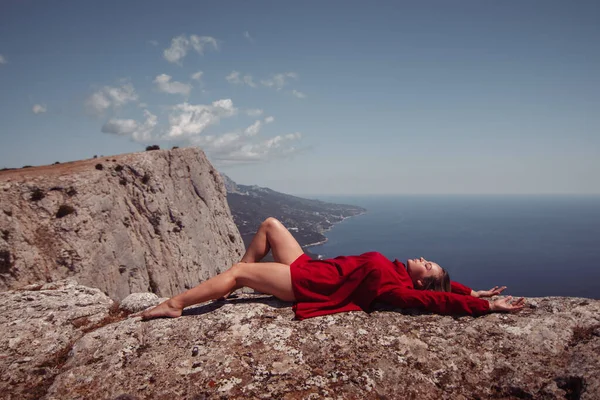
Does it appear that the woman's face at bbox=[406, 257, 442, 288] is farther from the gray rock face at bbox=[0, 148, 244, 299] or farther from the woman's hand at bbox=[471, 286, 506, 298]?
the gray rock face at bbox=[0, 148, 244, 299]

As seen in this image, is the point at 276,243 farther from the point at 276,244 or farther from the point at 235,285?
the point at 235,285

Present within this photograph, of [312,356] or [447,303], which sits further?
[447,303]

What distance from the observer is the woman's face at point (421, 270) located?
20.1ft

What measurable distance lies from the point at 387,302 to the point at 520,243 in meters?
231

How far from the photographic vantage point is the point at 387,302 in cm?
587

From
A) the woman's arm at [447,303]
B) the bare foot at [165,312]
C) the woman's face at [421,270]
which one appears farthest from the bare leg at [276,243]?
the woman's face at [421,270]

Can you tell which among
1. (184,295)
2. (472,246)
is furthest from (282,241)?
(472,246)

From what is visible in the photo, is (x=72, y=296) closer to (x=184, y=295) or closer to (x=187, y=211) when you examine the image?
A: (x=184, y=295)

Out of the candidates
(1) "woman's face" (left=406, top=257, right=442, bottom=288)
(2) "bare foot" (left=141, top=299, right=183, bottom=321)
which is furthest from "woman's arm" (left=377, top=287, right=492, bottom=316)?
(2) "bare foot" (left=141, top=299, right=183, bottom=321)

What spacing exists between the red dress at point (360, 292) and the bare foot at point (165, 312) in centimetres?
221

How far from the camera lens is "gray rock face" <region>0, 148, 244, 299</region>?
21719 millimetres

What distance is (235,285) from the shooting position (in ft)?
19.6

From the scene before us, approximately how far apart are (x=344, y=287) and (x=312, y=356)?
1613mm

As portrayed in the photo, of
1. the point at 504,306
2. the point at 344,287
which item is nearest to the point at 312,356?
the point at 344,287
